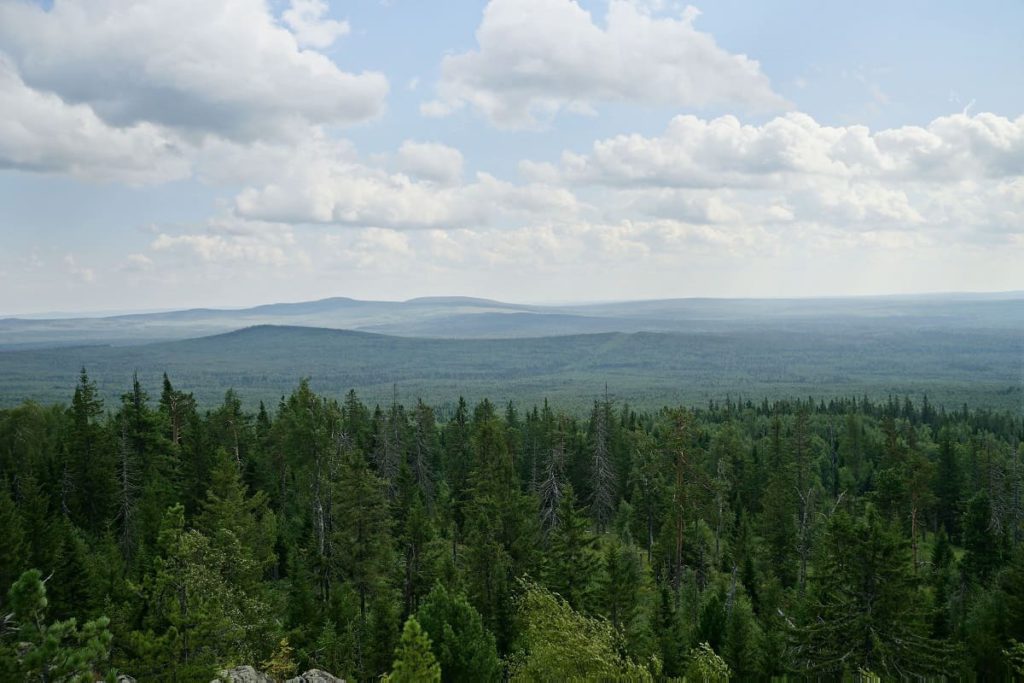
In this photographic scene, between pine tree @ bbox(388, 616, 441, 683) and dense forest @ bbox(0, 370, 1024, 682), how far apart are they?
0.23ft

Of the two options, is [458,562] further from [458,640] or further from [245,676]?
[245,676]

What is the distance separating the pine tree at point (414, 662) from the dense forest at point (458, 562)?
71mm

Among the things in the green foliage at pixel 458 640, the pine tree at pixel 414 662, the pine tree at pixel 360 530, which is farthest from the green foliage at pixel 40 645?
the pine tree at pixel 360 530

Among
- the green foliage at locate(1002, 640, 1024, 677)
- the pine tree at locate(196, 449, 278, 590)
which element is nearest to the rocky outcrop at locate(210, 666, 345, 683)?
the pine tree at locate(196, 449, 278, 590)

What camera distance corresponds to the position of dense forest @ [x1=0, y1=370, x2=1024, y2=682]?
22.1 m

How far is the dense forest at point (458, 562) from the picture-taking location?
2211cm

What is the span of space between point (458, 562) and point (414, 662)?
1218 inches

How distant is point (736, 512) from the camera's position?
68250 millimetres

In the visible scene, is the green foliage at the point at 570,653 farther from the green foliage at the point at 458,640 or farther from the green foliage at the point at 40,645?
the green foliage at the point at 40,645

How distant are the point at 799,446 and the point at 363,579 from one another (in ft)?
147

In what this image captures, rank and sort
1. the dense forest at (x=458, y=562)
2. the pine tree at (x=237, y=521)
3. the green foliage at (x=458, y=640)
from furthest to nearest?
the pine tree at (x=237, y=521) < the green foliage at (x=458, y=640) < the dense forest at (x=458, y=562)

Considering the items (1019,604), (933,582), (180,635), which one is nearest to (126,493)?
(180,635)

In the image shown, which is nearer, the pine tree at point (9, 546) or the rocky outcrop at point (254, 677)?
the rocky outcrop at point (254, 677)

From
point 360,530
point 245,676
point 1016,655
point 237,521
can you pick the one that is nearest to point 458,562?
point 360,530
